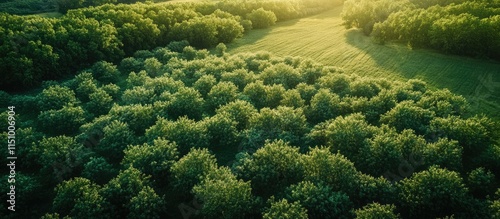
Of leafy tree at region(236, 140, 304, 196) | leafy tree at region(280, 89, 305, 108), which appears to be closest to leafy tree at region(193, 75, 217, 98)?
leafy tree at region(280, 89, 305, 108)

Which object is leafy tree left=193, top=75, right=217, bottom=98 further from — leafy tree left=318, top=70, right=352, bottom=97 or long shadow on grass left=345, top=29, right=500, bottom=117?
long shadow on grass left=345, top=29, right=500, bottom=117

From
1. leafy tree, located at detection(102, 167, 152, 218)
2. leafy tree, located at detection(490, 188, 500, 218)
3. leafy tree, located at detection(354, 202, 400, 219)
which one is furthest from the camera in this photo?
leafy tree, located at detection(102, 167, 152, 218)

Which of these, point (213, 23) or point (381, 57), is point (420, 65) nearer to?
point (381, 57)

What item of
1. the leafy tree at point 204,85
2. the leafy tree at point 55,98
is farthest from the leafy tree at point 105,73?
the leafy tree at point 204,85

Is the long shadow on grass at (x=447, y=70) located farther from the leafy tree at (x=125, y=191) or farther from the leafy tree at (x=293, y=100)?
the leafy tree at (x=125, y=191)

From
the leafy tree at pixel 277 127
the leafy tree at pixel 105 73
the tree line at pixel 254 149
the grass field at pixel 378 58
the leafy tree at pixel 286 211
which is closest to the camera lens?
the leafy tree at pixel 286 211

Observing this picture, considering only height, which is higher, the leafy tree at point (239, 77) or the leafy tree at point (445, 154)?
the leafy tree at point (239, 77)
